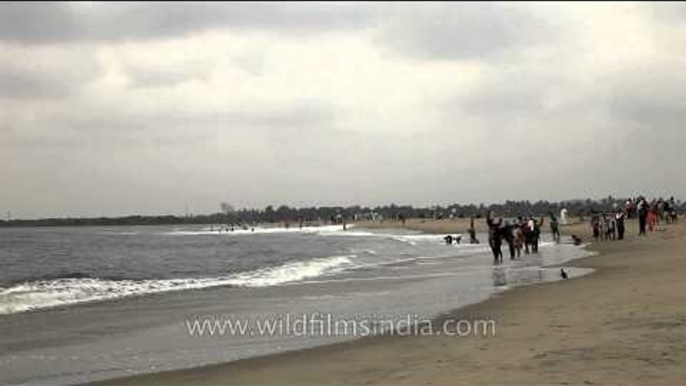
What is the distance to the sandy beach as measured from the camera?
327 inches

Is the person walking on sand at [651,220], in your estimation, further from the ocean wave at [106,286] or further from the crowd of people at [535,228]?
the ocean wave at [106,286]

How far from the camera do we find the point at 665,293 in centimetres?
1509

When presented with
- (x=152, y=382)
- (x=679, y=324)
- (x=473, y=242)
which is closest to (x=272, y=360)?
(x=152, y=382)

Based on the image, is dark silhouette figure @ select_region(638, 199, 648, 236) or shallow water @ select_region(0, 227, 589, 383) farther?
dark silhouette figure @ select_region(638, 199, 648, 236)

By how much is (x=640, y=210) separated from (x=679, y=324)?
3500cm

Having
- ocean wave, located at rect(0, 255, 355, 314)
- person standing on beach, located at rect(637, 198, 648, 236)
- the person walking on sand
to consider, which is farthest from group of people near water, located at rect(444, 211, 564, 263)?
the person walking on sand

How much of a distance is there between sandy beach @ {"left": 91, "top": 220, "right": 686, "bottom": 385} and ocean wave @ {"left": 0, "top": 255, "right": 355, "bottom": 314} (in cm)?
1108

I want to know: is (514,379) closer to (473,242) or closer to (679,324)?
(679,324)

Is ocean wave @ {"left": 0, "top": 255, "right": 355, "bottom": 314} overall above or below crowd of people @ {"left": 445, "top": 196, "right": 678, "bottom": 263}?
below

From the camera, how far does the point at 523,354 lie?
9.58 m

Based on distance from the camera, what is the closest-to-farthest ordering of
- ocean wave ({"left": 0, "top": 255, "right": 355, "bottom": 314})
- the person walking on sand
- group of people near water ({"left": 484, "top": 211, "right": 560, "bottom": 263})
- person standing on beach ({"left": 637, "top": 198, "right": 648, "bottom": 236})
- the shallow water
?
the shallow water < ocean wave ({"left": 0, "top": 255, "right": 355, "bottom": 314}) < group of people near water ({"left": 484, "top": 211, "right": 560, "bottom": 263}) < person standing on beach ({"left": 637, "top": 198, "right": 648, "bottom": 236}) < the person walking on sand

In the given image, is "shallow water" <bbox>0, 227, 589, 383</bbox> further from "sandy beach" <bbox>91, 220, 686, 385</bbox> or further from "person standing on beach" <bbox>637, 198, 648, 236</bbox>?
"person standing on beach" <bbox>637, 198, 648, 236</bbox>

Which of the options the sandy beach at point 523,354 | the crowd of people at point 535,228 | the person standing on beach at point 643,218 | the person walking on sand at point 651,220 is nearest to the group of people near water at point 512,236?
the crowd of people at point 535,228

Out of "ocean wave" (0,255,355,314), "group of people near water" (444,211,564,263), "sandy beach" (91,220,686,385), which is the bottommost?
"ocean wave" (0,255,355,314)
